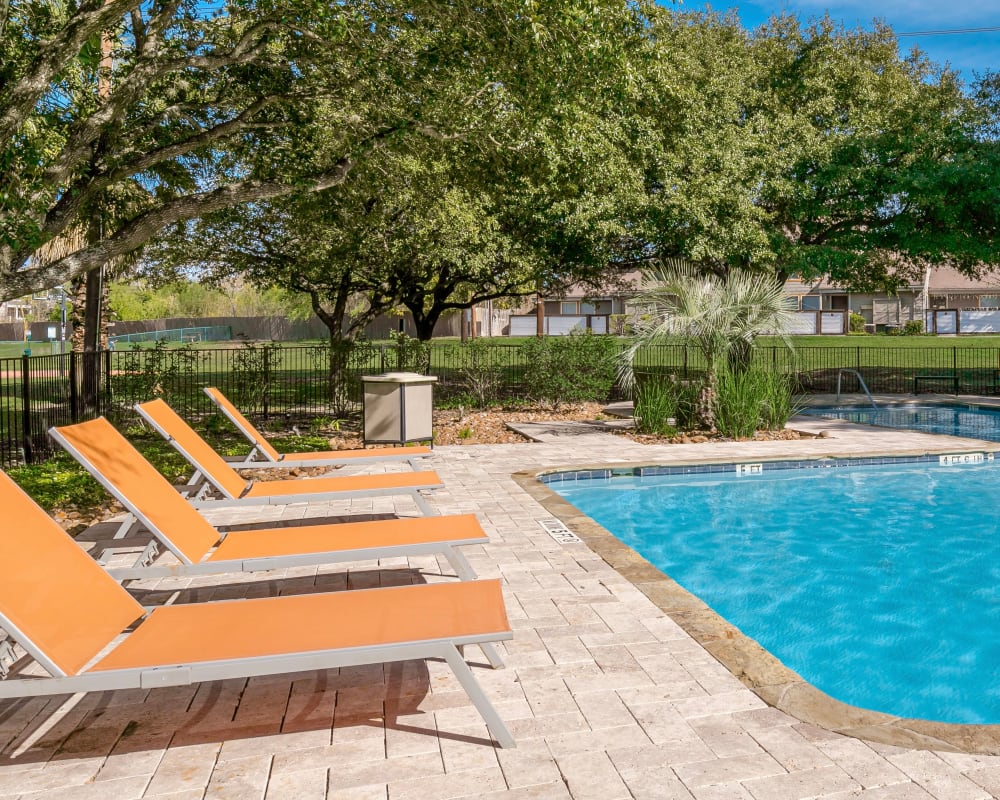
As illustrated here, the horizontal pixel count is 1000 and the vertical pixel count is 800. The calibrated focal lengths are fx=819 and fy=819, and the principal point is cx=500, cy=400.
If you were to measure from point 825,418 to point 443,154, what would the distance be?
8.50 meters

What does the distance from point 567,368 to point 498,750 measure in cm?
1327

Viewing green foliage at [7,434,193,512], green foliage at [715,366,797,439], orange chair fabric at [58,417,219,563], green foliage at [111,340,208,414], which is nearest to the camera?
orange chair fabric at [58,417,219,563]

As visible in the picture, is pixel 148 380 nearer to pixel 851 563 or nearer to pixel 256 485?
pixel 256 485

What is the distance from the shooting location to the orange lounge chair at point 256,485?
5.90 meters

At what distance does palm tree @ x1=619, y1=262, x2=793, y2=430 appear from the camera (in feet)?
39.8

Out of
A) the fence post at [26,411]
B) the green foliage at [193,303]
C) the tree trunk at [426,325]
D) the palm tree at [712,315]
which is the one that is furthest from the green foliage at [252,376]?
the green foliage at [193,303]

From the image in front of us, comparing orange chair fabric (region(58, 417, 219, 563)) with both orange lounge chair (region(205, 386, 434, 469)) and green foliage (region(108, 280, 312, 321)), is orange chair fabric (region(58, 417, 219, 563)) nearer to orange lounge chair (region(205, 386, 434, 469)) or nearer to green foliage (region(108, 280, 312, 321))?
orange lounge chair (region(205, 386, 434, 469))

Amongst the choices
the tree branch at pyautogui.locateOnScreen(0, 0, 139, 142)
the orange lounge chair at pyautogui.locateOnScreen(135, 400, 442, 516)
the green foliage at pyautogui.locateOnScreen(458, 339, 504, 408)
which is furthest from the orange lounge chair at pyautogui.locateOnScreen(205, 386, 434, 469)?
the green foliage at pyautogui.locateOnScreen(458, 339, 504, 408)

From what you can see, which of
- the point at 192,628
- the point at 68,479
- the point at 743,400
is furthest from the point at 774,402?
the point at 192,628

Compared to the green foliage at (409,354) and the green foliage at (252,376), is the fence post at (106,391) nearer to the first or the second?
the green foliage at (252,376)

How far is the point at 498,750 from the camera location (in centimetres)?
315

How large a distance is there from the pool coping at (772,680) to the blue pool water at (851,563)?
0.64 metres

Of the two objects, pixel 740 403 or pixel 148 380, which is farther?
pixel 148 380

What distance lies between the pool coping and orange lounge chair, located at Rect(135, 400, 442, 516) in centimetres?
149
